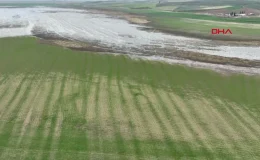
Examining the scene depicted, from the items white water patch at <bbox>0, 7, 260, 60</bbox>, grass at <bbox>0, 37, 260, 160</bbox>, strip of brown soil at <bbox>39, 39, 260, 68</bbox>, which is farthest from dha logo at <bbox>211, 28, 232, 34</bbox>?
grass at <bbox>0, 37, 260, 160</bbox>

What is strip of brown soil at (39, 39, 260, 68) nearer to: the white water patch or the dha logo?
the white water patch

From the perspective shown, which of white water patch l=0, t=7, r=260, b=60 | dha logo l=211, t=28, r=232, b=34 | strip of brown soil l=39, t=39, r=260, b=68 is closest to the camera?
strip of brown soil l=39, t=39, r=260, b=68

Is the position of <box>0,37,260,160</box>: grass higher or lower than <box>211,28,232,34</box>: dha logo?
lower

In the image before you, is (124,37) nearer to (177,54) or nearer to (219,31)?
(177,54)

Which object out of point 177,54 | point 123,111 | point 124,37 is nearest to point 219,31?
point 124,37

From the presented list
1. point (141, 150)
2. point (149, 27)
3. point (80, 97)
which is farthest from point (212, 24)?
point (141, 150)

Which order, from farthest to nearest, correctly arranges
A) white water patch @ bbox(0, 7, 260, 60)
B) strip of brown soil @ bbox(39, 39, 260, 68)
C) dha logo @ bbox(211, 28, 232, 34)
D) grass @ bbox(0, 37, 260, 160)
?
dha logo @ bbox(211, 28, 232, 34), white water patch @ bbox(0, 7, 260, 60), strip of brown soil @ bbox(39, 39, 260, 68), grass @ bbox(0, 37, 260, 160)

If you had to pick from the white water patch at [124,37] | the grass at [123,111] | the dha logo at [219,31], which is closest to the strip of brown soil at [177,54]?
the white water patch at [124,37]

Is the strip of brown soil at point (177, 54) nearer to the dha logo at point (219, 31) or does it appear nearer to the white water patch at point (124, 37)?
the white water patch at point (124, 37)
